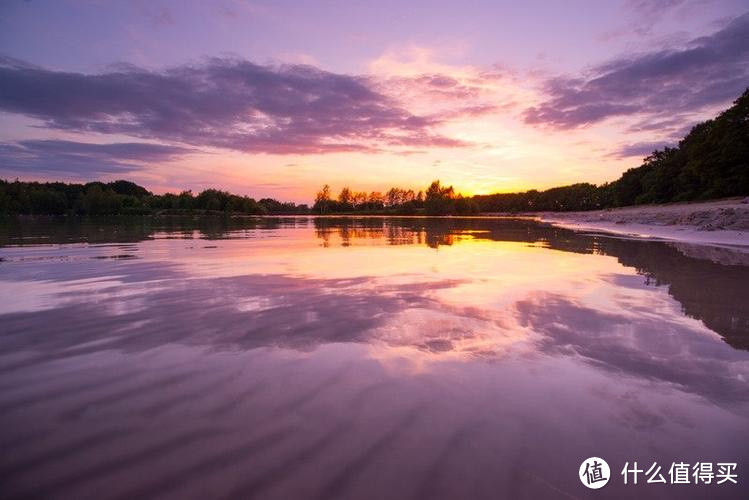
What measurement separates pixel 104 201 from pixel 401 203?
391 feet

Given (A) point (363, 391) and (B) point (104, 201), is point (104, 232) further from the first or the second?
(B) point (104, 201)

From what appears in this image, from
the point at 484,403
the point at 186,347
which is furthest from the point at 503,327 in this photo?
the point at 186,347

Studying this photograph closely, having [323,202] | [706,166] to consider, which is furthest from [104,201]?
[706,166]

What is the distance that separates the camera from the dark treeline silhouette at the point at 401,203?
15912 cm

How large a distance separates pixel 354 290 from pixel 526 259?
7.89 metres

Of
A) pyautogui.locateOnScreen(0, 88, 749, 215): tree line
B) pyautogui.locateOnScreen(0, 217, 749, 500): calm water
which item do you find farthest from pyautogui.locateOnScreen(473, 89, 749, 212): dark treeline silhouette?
pyautogui.locateOnScreen(0, 217, 749, 500): calm water

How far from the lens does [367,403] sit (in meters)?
3.54

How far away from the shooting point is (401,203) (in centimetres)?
18900

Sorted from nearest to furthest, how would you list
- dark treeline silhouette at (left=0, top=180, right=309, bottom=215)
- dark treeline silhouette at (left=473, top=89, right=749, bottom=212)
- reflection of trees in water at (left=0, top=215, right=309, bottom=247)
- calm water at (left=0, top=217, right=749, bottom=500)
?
calm water at (left=0, top=217, right=749, bottom=500) → reflection of trees in water at (left=0, top=215, right=309, bottom=247) → dark treeline silhouette at (left=473, top=89, right=749, bottom=212) → dark treeline silhouette at (left=0, top=180, right=309, bottom=215)

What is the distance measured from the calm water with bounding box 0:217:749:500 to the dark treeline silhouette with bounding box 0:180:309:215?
130 metres

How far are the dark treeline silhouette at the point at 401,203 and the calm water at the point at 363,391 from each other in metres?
153
